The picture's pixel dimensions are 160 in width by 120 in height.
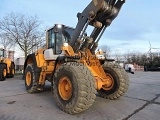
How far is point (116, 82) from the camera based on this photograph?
6812mm

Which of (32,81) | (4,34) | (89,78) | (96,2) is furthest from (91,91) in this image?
(4,34)

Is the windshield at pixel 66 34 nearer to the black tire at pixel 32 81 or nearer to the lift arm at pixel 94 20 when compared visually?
the lift arm at pixel 94 20

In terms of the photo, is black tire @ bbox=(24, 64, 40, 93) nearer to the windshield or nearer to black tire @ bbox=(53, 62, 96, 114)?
the windshield

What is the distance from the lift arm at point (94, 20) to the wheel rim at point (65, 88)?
1.30 metres

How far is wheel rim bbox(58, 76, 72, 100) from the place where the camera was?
5552 millimetres

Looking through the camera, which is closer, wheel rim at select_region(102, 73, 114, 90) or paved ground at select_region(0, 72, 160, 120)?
paved ground at select_region(0, 72, 160, 120)

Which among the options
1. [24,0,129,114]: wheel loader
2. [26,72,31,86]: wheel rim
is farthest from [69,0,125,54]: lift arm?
[26,72,31,86]: wheel rim

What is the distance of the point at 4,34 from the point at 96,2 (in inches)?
884

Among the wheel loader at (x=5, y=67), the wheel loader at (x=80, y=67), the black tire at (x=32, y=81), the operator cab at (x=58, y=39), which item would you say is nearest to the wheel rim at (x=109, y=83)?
the wheel loader at (x=80, y=67)

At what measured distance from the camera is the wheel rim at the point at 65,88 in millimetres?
5552

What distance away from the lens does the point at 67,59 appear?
6.23 metres

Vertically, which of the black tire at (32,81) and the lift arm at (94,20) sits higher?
the lift arm at (94,20)

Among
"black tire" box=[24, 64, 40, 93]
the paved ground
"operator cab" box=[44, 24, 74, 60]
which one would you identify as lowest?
the paved ground

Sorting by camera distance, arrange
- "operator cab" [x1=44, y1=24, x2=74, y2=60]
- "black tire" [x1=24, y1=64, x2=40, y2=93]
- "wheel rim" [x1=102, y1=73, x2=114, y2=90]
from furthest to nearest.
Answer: "black tire" [x1=24, y1=64, x2=40, y2=93], "operator cab" [x1=44, y1=24, x2=74, y2=60], "wheel rim" [x1=102, y1=73, x2=114, y2=90]
